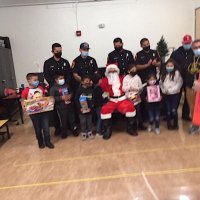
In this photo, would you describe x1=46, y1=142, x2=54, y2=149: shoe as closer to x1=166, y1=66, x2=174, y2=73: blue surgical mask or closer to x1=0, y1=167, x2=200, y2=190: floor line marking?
x1=0, y1=167, x2=200, y2=190: floor line marking

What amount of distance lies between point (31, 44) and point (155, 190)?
5749mm

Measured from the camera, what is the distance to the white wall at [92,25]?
7.12 m

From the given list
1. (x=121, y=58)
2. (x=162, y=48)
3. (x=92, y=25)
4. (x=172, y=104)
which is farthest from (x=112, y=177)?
(x=92, y=25)

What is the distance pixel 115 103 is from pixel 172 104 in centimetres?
100

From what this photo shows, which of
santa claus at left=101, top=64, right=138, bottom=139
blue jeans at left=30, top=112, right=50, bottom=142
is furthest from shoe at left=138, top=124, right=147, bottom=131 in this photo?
blue jeans at left=30, top=112, right=50, bottom=142

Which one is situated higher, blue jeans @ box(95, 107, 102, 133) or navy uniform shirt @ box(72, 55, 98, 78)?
navy uniform shirt @ box(72, 55, 98, 78)

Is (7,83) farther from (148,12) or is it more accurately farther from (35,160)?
(148,12)

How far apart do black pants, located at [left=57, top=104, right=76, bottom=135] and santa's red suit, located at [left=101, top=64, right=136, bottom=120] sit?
553mm

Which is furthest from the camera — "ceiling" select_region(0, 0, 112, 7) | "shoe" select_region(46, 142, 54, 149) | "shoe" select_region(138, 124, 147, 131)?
"ceiling" select_region(0, 0, 112, 7)

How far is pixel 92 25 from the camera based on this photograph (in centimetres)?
723

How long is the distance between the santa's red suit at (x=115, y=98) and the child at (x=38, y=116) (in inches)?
37.7

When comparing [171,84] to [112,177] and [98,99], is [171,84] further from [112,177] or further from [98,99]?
[112,177]

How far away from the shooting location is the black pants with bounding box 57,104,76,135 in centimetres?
447

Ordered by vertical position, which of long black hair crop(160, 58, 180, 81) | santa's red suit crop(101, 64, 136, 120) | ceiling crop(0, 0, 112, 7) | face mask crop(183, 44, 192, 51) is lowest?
santa's red suit crop(101, 64, 136, 120)
